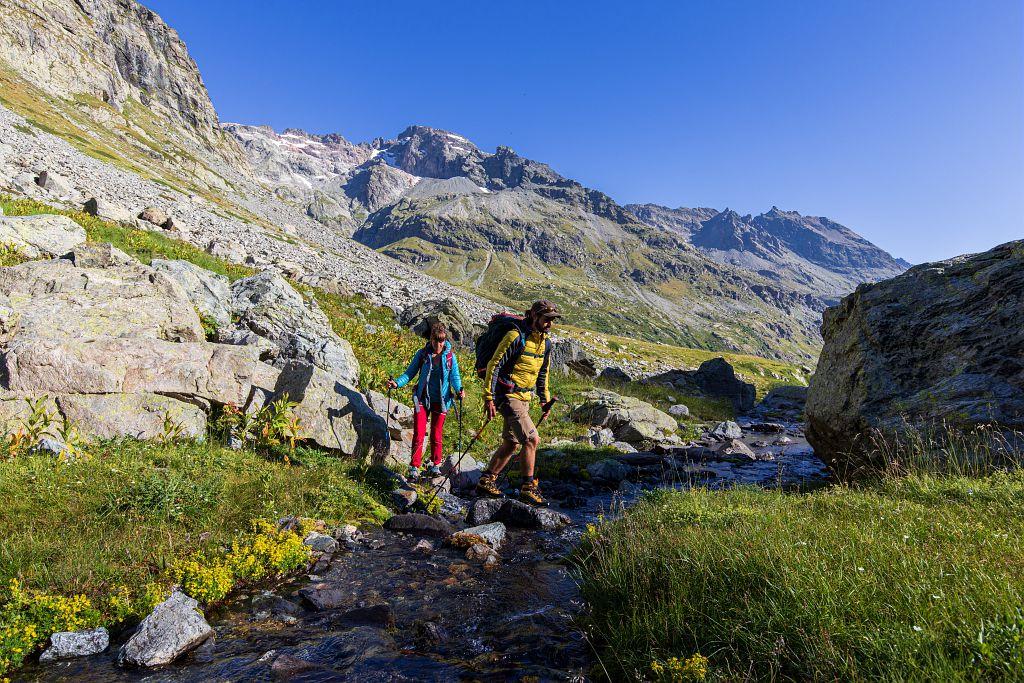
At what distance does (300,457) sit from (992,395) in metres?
13.3

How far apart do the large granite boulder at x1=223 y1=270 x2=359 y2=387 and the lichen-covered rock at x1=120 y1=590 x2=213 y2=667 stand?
6.95m

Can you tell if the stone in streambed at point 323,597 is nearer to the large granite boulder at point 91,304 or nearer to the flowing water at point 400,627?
the flowing water at point 400,627

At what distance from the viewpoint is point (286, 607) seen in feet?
18.1

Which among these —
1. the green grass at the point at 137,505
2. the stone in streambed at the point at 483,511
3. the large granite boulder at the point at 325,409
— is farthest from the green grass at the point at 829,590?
the large granite boulder at the point at 325,409

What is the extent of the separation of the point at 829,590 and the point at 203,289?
632 inches

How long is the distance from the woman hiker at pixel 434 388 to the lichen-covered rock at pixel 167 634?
5.75 m

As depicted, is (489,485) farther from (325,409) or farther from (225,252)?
(225,252)

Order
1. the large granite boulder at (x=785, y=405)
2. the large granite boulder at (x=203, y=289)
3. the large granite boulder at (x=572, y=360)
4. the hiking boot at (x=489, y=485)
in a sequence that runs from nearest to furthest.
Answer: the hiking boot at (x=489, y=485) < the large granite boulder at (x=203, y=289) < the large granite boulder at (x=572, y=360) < the large granite boulder at (x=785, y=405)

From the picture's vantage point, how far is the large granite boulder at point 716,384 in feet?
120

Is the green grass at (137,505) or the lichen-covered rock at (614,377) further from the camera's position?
the lichen-covered rock at (614,377)

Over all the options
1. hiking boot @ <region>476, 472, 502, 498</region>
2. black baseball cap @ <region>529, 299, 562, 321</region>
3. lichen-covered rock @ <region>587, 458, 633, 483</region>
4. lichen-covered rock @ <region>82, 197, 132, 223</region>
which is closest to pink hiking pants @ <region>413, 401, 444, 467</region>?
hiking boot @ <region>476, 472, 502, 498</region>

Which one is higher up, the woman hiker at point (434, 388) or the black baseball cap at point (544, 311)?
the black baseball cap at point (544, 311)

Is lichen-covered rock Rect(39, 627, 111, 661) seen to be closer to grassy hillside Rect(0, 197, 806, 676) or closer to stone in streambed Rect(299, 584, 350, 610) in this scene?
grassy hillside Rect(0, 197, 806, 676)

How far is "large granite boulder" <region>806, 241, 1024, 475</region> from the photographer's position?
29.4ft
